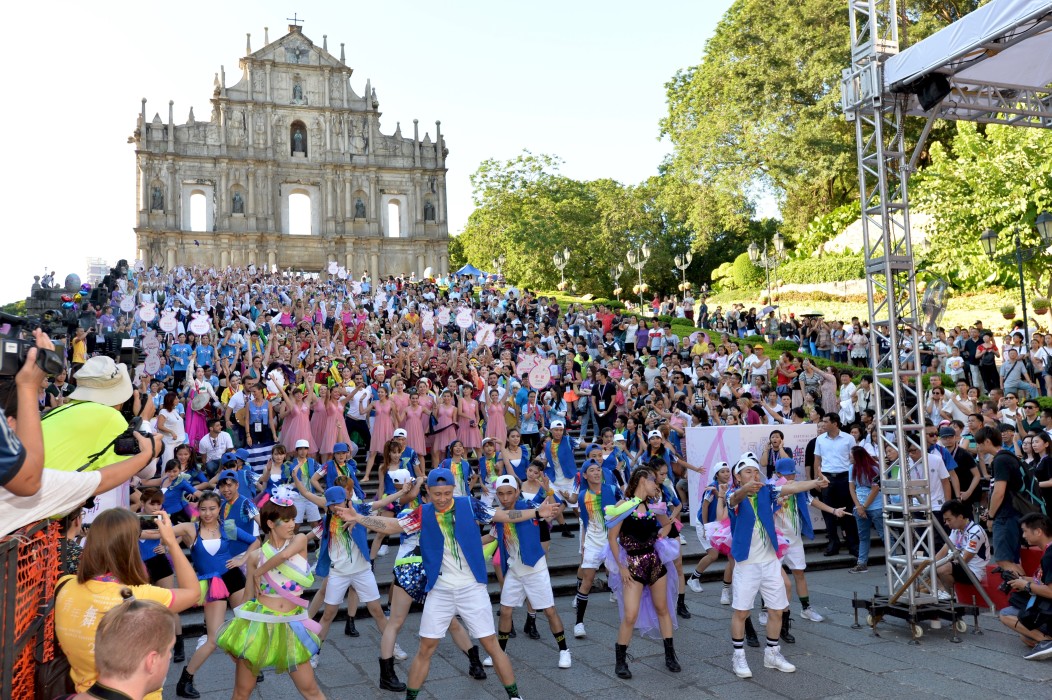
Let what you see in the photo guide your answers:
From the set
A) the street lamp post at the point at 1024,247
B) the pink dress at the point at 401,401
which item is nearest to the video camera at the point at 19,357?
the pink dress at the point at 401,401

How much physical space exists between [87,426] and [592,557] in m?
5.86

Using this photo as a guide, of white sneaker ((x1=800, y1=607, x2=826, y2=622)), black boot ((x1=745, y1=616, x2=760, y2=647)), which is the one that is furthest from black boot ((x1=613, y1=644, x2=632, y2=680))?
white sneaker ((x1=800, y1=607, x2=826, y2=622))

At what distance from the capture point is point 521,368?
1645 centimetres

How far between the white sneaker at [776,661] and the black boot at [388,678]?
317 centimetres

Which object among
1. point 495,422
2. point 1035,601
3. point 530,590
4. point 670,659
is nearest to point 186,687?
point 530,590

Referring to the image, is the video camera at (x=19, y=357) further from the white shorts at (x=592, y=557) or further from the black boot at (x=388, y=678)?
the white shorts at (x=592, y=557)

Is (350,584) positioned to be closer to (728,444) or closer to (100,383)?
(100,383)

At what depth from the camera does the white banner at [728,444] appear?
41.2ft

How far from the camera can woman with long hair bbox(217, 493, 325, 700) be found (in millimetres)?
5750

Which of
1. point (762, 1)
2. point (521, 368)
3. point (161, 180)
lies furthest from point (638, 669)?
point (161, 180)

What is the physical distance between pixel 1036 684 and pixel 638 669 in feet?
10.6

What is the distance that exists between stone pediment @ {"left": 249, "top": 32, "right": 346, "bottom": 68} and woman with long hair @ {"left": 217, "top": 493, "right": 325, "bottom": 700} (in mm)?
65434

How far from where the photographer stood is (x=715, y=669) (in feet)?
24.7

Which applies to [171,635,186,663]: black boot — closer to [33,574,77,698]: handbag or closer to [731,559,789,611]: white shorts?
[33,574,77,698]: handbag
